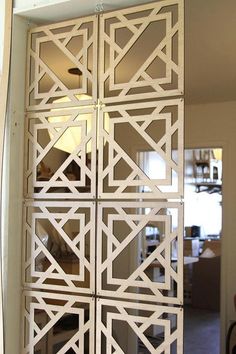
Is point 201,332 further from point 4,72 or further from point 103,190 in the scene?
point 4,72

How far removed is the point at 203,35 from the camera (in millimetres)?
2600

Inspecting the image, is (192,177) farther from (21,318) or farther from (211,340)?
(21,318)

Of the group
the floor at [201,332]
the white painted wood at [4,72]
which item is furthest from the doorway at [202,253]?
the white painted wood at [4,72]

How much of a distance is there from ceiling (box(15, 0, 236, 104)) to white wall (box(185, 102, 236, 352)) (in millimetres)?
188

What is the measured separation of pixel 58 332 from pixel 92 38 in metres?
1.98

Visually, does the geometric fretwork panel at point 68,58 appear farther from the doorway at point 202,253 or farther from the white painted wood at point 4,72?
the doorway at point 202,253

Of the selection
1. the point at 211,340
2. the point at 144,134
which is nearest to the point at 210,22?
the point at 144,134

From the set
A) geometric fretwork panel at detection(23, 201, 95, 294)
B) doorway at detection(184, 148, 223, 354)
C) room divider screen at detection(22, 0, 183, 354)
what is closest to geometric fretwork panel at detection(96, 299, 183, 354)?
room divider screen at detection(22, 0, 183, 354)

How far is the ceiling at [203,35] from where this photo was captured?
5.81 feet

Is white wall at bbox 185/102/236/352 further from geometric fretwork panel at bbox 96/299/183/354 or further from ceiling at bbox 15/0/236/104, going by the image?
geometric fretwork panel at bbox 96/299/183/354

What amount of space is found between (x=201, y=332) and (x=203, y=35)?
12.5 ft

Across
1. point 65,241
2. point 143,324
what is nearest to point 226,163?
point 65,241

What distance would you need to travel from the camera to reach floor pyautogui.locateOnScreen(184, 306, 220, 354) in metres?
4.69

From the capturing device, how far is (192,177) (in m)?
8.09
